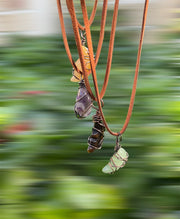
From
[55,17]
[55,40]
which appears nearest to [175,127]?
[55,40]

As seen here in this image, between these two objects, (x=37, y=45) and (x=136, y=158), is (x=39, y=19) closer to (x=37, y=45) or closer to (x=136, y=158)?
(x=37, y=45)

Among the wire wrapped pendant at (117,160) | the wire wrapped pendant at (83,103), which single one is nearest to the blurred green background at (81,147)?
the wire wrapped pendant at (117,160)

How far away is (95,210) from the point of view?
1129 mm

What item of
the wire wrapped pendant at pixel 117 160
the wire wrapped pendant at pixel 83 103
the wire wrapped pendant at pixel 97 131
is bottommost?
the wire wrapped pendant at pixel 117 160

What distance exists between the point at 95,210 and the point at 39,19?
1043 mm

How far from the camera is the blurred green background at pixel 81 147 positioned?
1.16m

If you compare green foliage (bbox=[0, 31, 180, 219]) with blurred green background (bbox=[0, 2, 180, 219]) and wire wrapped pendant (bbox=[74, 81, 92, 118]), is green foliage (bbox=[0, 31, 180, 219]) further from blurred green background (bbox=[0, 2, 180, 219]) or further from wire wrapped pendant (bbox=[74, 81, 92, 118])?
wire wrapped pendant (bbox=[74, 81, 92, 118])

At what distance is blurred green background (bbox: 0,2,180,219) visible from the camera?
1156mm

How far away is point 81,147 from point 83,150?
13 mm

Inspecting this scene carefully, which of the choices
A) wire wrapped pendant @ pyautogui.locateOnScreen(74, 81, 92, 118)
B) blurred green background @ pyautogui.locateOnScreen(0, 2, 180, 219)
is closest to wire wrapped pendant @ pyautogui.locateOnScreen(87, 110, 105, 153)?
wire wrapped pendant @ pyautogui.locateOnScreen(74, 81, 92, 118)

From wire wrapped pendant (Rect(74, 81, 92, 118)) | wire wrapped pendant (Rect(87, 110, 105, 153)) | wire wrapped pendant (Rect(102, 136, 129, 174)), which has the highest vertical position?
wire wrapped pendant (Rect(74, 81, 92, 118))

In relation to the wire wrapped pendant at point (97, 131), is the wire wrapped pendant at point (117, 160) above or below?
below

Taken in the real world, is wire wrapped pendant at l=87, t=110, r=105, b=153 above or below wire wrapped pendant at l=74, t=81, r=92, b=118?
below

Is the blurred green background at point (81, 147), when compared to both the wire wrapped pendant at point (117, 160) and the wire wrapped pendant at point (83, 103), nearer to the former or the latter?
the wire wrapped pendant at point (117, 160)
